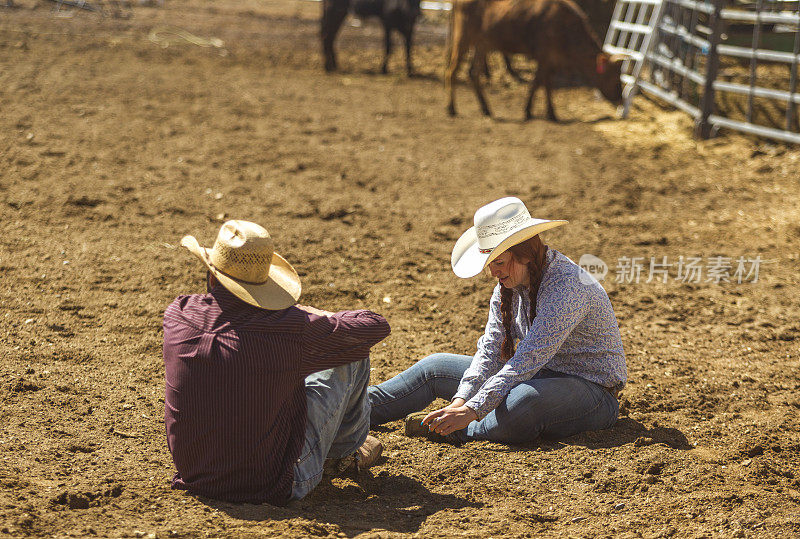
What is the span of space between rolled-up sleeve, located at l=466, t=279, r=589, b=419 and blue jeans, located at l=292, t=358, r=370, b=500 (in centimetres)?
49

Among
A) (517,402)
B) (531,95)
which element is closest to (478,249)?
(517,402)

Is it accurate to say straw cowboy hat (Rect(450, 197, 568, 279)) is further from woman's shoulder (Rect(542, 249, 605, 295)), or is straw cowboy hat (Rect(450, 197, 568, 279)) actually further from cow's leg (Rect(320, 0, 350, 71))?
cow's leg (Rect(320, 0, 350, 71))

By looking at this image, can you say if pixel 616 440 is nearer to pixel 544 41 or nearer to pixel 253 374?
pixel 253 374

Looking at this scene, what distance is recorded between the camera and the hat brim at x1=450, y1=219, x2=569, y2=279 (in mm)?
3554

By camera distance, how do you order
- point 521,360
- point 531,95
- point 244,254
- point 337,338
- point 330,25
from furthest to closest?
1. point 330,25
2. point 531,95
3. point 521,360
4. point 337,338
5. point 244,254

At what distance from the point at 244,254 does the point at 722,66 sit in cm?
1056

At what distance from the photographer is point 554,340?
3.68m

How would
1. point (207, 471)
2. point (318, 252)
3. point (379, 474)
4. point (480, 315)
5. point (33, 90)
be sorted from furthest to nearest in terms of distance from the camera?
point (33, 90)
point (318, 252)
point (480, 315)
point (379, 474)
point (207, 471)

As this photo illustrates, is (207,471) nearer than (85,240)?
Yes

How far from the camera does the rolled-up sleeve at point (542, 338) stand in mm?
3656

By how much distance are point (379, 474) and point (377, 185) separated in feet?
15.2

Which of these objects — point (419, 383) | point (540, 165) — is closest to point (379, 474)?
point (419, 383)

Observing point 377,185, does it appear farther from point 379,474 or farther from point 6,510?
point 6,510

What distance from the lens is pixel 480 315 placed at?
5539 millimetres
